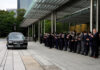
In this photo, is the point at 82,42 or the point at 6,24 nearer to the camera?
the point at 82,42

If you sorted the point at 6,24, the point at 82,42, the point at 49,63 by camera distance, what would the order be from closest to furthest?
the point at 49,63, the point at 82,42, the point at 6,24

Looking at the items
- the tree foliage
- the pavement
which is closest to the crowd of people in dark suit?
the pavement

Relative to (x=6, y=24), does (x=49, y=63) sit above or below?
below

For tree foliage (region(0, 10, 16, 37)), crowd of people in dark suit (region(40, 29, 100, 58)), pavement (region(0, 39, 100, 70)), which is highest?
tree foliage (region(0, 10, 16, 37))

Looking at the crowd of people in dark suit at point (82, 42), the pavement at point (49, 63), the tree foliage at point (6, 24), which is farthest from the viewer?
the tree foliage at point (6, 24)

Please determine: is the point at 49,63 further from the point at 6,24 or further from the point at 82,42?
the point at 6,24

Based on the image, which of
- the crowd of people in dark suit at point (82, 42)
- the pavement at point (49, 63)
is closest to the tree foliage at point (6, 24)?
the crowd of people in dark suit at point (82, 42)

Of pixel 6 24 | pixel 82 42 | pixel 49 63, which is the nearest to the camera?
pixel 49 63

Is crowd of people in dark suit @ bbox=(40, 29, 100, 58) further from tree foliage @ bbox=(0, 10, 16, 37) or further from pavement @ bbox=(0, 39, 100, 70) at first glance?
tree foliage @ bbox=(0, 10, 16, 37)

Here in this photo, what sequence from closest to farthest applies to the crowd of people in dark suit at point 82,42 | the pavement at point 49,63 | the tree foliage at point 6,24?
1. the pavement at point 49,63
2. the crowd of people in dark suit at point 82,42
3. the tree foliage at point 6,24

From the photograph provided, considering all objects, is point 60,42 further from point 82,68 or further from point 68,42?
point 82,68

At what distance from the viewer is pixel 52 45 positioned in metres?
19.0

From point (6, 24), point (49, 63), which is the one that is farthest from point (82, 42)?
point (6, 24)

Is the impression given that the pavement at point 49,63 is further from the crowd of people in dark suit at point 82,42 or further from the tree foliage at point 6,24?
the tree foliage at point 6,24
